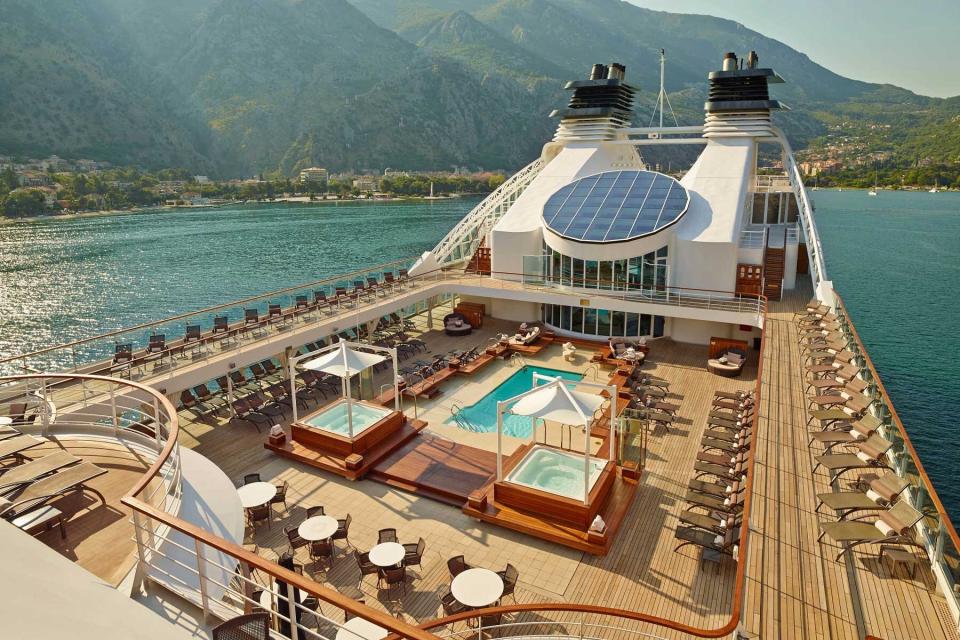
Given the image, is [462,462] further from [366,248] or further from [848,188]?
[848,188]

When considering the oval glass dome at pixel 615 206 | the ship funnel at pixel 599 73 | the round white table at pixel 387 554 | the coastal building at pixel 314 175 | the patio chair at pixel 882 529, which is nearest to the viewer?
the patio chair at pixel 882 529

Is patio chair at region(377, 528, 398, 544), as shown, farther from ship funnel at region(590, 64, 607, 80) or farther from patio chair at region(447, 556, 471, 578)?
ship funnel at region(590, 64, 607, 80)

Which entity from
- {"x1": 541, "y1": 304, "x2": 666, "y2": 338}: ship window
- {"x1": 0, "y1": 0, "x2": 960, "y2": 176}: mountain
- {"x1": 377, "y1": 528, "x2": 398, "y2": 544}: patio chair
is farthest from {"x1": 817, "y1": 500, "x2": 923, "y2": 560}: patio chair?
{"x1": 0, "y1": 0, "x2": 960, "y2": 176}: mountain

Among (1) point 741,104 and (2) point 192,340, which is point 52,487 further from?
(1) point 741,104

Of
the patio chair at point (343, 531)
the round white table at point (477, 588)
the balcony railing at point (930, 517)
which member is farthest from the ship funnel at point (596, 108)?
the round white table at point (477, 588)

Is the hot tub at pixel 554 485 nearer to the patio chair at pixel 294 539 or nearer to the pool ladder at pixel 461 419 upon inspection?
the pool ladder at pixel 461 419

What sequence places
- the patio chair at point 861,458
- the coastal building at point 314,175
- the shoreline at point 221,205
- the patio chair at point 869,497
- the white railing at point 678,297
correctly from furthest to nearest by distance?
1. the coastal building at point 314,175
2. the shoreline at point 221,205
3. the white railing at point 678,297
4. the patio chair at point 861,458
5. the patio chair at point 869,497
